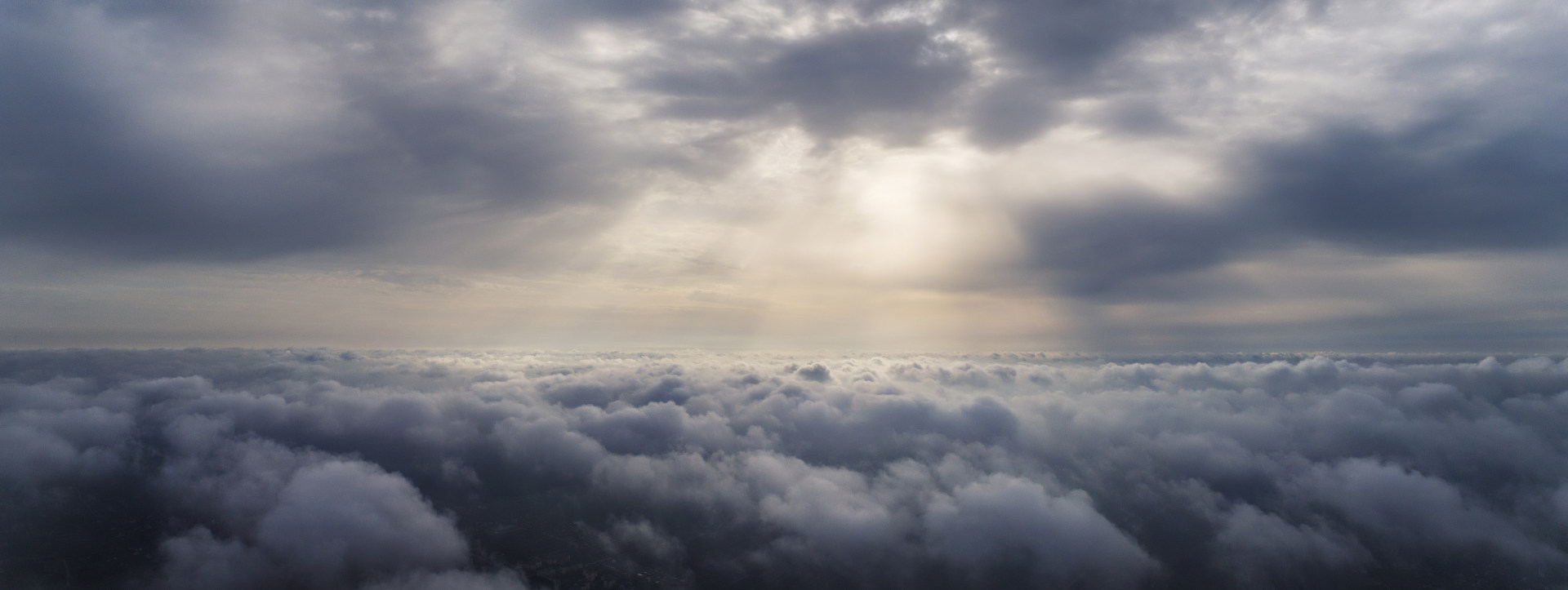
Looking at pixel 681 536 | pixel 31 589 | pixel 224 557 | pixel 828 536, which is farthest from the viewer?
pixel 681 536

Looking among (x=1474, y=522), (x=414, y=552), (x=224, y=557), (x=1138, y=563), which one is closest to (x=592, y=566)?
(x=414, y=552)

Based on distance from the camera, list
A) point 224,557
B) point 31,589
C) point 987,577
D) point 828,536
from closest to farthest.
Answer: point 31,589 → point 224,557 → point 987,577 → point 828,536

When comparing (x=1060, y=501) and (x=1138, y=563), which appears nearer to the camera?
(x=1138, y=563)

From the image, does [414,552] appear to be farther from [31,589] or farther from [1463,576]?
[1463,576]

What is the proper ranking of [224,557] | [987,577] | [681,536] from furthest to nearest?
[681,536], [987,577], [224,557]

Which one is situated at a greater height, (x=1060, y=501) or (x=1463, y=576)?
(x=1060, y=501)

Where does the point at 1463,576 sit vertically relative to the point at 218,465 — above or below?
below

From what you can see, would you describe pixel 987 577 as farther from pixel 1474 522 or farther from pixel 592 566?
pixel 1474 522

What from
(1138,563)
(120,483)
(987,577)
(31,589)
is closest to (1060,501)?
(1138,563)

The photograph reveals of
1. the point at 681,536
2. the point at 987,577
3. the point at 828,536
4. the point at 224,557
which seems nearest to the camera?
the point at 224,557
